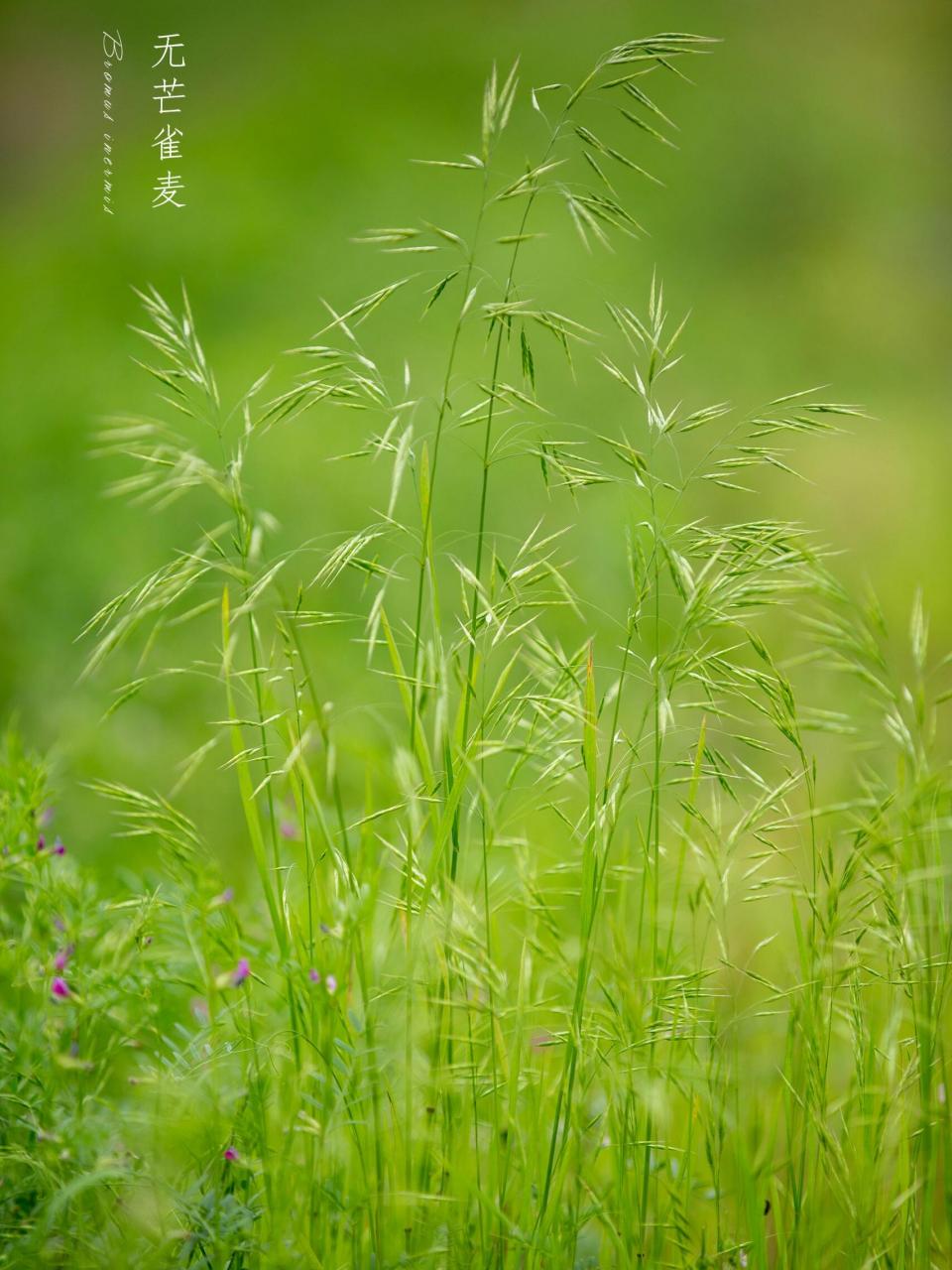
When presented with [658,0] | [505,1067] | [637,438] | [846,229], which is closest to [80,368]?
[637,438]

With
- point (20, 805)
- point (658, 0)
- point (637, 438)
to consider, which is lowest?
point (20, 805)

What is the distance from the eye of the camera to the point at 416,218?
334cm

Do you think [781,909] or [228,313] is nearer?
[781,909]

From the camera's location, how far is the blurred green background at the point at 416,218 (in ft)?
9.48

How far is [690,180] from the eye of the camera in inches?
139

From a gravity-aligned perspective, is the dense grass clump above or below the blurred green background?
below

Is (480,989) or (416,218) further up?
(416,218)

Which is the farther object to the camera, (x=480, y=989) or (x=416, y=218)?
(x=416, y=218)

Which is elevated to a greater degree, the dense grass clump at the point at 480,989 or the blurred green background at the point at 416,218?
the blurred green background at the point at 416,218

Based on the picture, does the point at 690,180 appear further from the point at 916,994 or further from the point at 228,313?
the point at 916,994

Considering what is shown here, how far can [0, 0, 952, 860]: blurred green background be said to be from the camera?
2891 mm

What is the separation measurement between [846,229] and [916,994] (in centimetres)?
289

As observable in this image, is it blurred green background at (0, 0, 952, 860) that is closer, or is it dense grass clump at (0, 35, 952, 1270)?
dense grass clump at (0, 35, 952, 1270)

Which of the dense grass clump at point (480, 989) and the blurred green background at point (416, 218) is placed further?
the blurred green background at point (416, 218)
